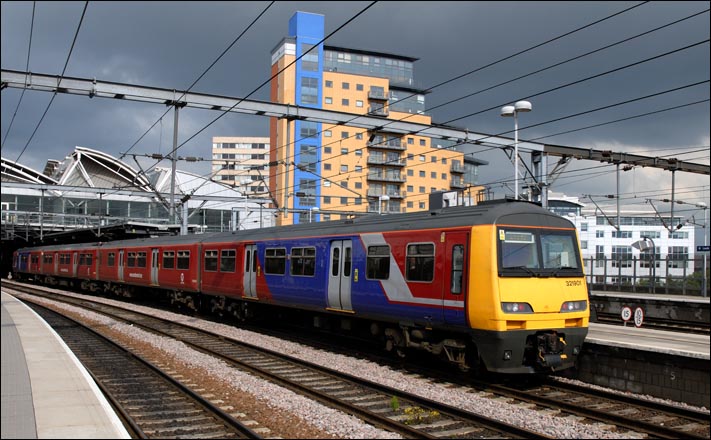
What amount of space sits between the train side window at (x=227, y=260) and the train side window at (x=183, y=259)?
3218 millimetres

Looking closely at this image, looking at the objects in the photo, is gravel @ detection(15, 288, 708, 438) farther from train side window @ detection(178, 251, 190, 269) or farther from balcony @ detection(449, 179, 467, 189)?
balcony @ detection(449, 179, 467, 189)

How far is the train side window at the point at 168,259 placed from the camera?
2504 cm

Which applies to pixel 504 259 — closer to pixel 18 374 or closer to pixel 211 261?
pixel 18 374

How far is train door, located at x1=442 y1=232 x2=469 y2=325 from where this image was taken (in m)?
11.0

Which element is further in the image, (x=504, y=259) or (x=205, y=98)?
(x=205, y=98)

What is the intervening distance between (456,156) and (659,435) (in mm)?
87254

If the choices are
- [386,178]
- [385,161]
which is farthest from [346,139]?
[386,178]

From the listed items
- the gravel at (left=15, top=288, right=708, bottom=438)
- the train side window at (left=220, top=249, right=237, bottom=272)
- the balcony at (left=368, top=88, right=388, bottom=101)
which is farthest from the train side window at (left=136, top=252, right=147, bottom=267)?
the balcony at (left=368, top=88, right=388, bottom=101)

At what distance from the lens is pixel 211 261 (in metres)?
21.8

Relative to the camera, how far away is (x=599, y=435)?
26.6 ft

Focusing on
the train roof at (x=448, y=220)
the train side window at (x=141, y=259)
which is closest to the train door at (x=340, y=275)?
the train roof at (x=448, y=220)

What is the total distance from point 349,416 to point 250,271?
10.7m

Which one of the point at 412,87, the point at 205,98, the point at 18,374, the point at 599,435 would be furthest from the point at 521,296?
the point at 412,87

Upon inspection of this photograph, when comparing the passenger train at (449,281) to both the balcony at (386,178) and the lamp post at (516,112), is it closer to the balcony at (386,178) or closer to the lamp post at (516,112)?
the lamp post at (516,112)
